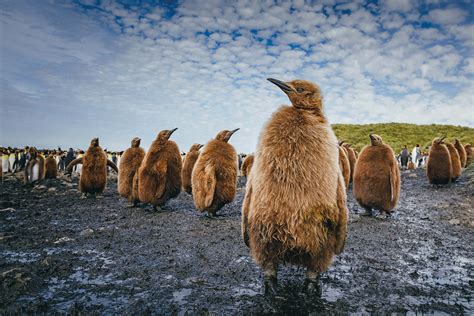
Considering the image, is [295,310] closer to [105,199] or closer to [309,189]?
[309,189]

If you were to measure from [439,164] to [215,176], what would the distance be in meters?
9.30

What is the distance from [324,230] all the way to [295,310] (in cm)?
64

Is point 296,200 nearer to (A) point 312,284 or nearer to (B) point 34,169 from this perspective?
(A) point 312,284

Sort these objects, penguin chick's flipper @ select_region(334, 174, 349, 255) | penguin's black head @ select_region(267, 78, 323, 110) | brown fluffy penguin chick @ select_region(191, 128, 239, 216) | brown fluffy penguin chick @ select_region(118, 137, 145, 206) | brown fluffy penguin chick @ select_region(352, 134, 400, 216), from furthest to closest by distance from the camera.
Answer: brown fluffy penguin chick @ select_region(118, 137, 145, 206) < brown fluffy penguin chick @ select_region(352, 134, 400, 216) < brown fluffy penguin chick @ select_region(191, 128, 239, 216) < penguin's black head @ select_region(267, 78, 323, 110) < penguin chick's flipper @ select_region(334, 174, 349, 255)

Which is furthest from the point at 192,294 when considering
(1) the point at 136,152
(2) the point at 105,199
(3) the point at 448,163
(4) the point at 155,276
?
(3) the point at 448,163

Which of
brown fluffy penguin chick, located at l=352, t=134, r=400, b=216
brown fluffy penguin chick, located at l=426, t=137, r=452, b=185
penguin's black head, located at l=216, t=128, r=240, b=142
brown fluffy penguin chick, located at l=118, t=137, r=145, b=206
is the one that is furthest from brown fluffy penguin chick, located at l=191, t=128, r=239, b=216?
brown fluffy penguin chick, located at l=426, t=137, r=452, b=185

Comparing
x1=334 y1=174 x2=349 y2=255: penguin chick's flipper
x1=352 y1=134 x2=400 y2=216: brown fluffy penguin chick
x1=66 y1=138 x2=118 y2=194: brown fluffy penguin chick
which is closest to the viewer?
x1=334 y1=174 x2=349 y2=255: penguin chick's flipper

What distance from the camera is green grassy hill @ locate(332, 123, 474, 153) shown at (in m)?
38.1

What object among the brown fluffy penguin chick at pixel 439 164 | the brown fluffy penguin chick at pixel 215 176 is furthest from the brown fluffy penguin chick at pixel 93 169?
the brown fluffy penguin chick at pixel 439 164

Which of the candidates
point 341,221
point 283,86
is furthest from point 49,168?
point 341,221

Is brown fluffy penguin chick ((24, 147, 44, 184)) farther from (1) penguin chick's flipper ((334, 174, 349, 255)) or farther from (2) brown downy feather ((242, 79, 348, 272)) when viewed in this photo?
(1) penguin chick's flipper ((334, 174, 349, 255))

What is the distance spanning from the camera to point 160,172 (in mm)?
6707

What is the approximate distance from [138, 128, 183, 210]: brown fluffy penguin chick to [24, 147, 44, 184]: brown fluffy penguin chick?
31.4ft

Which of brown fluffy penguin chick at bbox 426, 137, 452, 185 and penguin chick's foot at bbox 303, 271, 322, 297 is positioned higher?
brown fluffy penguin chick at bbox 426, 137, 452, 185
